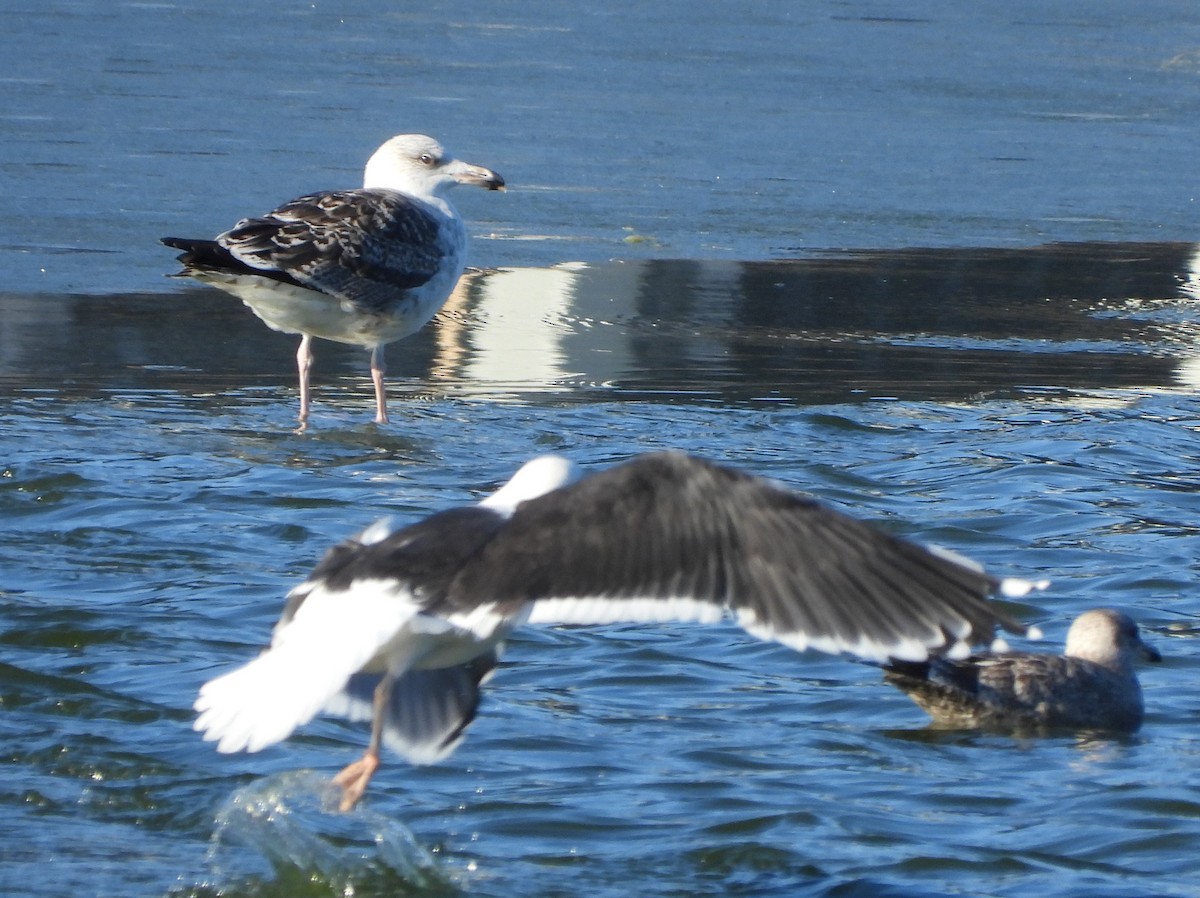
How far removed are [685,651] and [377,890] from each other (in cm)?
185

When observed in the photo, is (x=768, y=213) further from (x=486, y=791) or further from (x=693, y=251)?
(x=486, y=791)

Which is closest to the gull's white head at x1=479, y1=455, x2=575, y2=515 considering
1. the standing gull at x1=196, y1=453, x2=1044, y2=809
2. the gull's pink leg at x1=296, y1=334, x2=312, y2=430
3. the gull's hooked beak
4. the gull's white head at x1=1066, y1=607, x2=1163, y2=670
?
the standing gull at x1=196, y1=453, x2=1044, y2=809

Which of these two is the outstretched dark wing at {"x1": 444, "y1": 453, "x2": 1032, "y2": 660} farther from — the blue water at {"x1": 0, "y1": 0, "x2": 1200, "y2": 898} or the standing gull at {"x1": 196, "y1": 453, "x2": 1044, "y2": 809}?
the blue water at {"x1": 0, "y1": 0, "x2": 1200, "y2": 898}

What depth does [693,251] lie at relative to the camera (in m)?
12.2

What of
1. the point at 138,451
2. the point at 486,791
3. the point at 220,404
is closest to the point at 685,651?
the point at 486,791

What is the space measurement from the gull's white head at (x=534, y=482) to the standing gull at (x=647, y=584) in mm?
282

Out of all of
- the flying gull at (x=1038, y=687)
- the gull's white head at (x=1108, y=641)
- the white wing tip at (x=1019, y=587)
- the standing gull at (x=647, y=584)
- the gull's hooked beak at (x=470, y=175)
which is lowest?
the flying gull at (x=1038, y=687)

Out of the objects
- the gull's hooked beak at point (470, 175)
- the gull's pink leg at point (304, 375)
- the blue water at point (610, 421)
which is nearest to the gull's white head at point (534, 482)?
the blue water at point (610, 421)

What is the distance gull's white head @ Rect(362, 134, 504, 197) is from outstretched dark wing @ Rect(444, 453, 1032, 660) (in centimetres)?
532

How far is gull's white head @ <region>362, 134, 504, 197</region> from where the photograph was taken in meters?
9.38

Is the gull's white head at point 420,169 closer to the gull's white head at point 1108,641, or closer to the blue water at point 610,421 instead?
the blue water at point 610,421

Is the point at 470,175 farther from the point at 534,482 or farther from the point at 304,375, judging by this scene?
the point at 534,482

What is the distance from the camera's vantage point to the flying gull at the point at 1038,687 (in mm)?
5691

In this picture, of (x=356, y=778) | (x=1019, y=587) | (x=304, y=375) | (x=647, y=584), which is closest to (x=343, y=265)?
(x=304, y=375)
